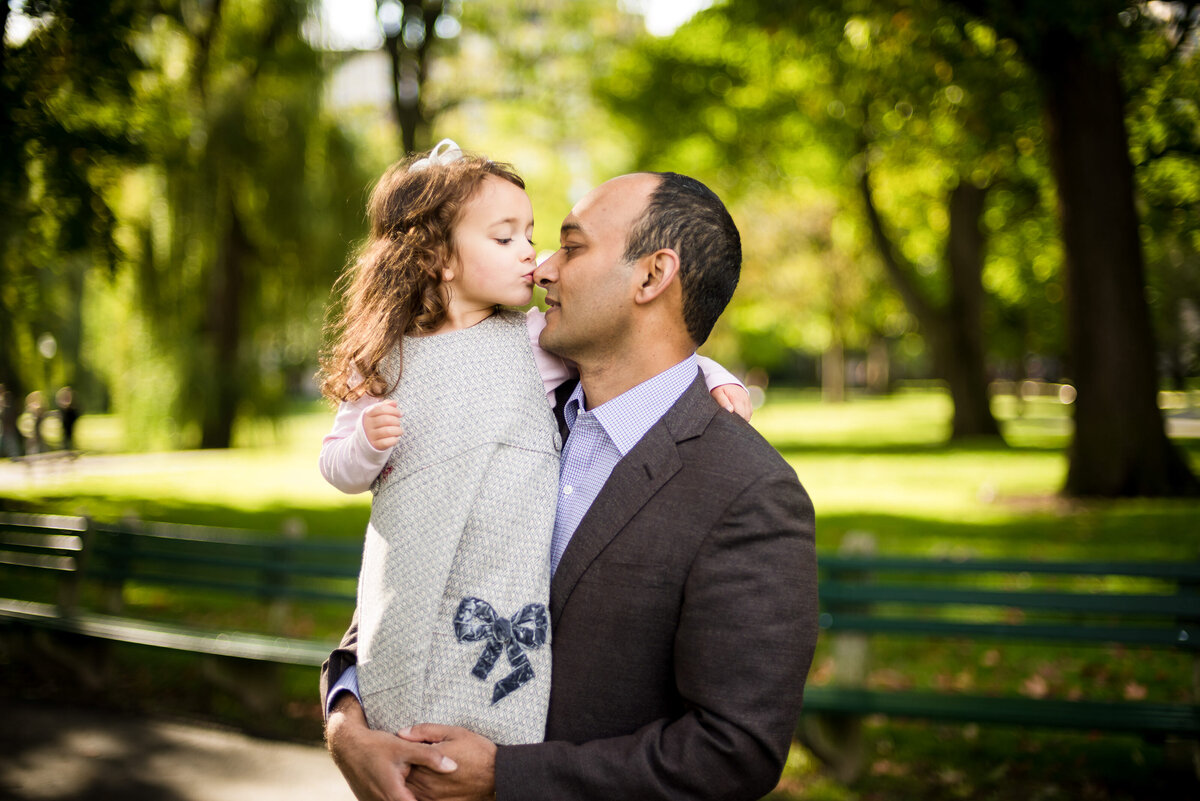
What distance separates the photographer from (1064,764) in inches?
194

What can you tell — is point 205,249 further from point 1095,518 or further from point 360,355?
point 360,355

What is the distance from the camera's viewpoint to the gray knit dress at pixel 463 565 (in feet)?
6.03

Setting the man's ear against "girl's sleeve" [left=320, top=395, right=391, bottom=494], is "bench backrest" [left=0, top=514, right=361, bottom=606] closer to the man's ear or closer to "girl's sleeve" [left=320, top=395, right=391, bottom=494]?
"girl's sleeve" [left=320, top=395, right=391, bottom=494]

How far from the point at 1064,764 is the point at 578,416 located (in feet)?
13.3

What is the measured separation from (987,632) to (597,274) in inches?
150

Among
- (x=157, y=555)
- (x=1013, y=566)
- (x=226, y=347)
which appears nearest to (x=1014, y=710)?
(x=1013, y=566)

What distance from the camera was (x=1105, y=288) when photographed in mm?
12094

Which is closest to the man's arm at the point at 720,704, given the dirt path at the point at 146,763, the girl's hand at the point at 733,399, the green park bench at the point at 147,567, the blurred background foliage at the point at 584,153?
the girl's hand at the point at 733,399

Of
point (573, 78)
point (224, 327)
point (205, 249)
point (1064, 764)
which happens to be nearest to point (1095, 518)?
point (1064, 764)

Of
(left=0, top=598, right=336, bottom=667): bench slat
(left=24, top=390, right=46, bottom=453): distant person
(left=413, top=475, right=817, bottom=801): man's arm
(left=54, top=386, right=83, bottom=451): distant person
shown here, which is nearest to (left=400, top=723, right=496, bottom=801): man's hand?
(left=413, top=475, right=817, bottom=801): man's arm

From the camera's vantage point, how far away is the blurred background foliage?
7742 mm

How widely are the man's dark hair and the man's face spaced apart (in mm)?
28

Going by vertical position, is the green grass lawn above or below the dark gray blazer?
below

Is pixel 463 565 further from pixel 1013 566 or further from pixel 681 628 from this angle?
pixel 1013 566
